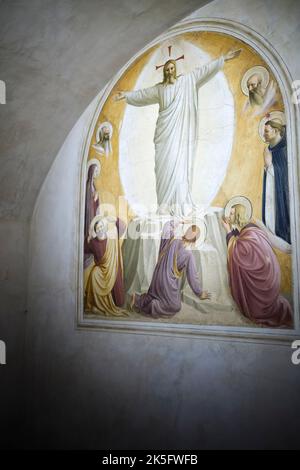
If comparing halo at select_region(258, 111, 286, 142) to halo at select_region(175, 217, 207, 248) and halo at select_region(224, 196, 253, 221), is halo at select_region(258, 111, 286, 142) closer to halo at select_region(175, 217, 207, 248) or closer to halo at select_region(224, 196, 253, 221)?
halo at select_region(224, 196, 253, 221)

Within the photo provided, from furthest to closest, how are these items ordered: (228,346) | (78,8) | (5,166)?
1. (5,166)
2. (78,8)
3. (228,346)

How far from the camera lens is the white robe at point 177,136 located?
20.4 feet

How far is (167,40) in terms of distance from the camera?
6.58 m

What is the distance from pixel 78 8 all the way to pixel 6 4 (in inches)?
34.0

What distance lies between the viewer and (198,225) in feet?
19.8

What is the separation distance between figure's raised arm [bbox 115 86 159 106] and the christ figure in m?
0.01

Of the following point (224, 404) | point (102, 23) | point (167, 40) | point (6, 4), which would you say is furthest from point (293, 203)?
point (6, 4)

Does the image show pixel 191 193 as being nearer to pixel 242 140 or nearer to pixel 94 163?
pixel 242 140

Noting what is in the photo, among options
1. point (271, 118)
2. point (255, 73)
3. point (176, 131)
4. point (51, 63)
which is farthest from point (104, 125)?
point (271, 118)

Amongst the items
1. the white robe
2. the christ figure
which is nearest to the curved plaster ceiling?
the christ figure

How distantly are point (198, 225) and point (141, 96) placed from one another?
204 centimetres

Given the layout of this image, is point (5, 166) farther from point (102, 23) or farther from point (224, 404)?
point (224, 404)

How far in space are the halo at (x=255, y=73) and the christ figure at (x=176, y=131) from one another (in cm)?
38

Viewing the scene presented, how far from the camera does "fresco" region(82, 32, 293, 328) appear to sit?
5.46m
